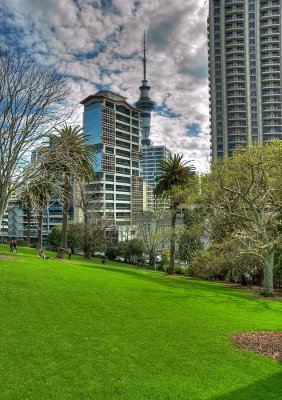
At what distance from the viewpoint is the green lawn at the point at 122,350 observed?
340 inches

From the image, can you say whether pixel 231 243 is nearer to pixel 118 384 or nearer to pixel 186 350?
pixel 186 350

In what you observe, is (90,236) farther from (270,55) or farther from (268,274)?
(270,55)

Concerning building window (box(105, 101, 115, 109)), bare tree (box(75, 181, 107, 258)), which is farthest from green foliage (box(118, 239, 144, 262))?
building window (box(105, 101, 115, 109))

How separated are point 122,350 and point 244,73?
127436 mm

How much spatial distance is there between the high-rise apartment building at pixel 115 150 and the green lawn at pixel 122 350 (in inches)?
4114

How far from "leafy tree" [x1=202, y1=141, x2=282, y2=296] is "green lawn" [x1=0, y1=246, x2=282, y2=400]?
1066 cm

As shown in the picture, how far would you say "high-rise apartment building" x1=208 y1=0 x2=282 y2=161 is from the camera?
121m

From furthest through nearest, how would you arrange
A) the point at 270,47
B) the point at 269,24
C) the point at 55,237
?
1. the point at 270,47
2. the point at 269,24
3. the point at 55,237

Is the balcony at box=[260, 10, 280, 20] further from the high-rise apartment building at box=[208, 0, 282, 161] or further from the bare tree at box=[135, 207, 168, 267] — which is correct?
the bare tree at box=[135, 207, 168, 267]

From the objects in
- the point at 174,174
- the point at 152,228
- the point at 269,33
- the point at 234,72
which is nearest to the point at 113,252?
the point at 152,228

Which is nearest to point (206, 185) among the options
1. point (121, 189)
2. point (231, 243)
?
point (231, 243)

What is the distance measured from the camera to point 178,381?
30.0 ft

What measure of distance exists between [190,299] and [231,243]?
13.7 m

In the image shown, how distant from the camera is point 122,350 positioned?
10.9 meters
